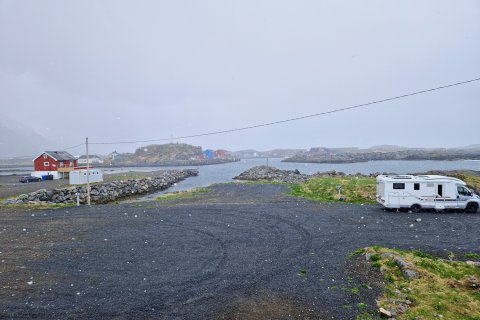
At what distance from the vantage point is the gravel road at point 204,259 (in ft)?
34.1

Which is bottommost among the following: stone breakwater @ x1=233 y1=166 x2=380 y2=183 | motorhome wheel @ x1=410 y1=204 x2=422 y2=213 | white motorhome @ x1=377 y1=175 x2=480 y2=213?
stone breakwater @ x1=233 y1=166 x2=380 y2=183

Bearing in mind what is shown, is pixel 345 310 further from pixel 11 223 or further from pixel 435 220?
pixel 11 223

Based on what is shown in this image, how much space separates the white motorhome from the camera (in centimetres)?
2452

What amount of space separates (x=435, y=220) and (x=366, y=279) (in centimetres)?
1333

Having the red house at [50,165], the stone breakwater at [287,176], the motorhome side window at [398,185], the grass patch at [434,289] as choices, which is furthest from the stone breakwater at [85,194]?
the grass patch at [434,289]

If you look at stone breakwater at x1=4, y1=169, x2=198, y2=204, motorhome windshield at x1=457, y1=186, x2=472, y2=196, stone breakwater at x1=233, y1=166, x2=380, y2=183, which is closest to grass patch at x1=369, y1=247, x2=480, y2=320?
motorhome windshield at x1=457, y1=186, x2=472, y2=196

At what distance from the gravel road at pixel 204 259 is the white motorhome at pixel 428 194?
1.50m

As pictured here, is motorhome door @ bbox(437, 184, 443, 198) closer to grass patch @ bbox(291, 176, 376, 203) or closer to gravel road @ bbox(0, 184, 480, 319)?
gravel road @ bbox(0, 184, 480, 319)

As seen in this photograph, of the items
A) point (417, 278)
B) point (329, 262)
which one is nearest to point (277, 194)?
point (329, 262)

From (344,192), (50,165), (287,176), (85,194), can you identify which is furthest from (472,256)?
(50,165)

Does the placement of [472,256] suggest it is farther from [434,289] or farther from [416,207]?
[416,207]

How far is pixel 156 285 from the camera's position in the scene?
12070 mm

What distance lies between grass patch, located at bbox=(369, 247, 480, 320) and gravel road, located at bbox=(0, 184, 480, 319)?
2.44 ft

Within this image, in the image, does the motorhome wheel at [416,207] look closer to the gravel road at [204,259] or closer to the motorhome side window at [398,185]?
the gravel road at [204,259]
